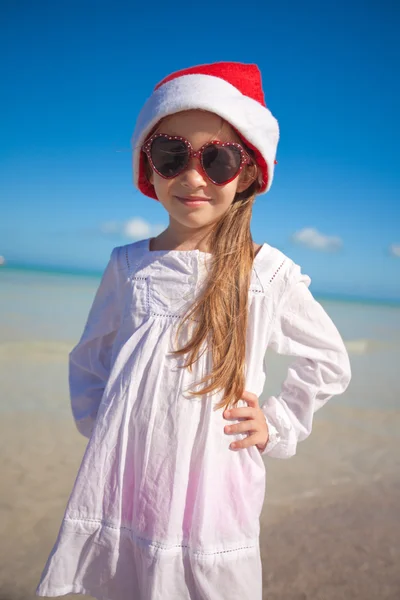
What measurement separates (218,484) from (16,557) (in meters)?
1.77

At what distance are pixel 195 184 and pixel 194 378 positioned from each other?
605mm

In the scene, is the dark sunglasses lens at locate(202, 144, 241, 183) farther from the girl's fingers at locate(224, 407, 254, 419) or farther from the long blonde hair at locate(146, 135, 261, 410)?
the girl's fingers at locate(224, 407, 254, 419)

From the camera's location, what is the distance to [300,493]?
11.5 ft

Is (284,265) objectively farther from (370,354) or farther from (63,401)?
(370,354)

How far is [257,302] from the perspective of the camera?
162 cm

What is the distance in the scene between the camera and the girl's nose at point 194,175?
1.60 m

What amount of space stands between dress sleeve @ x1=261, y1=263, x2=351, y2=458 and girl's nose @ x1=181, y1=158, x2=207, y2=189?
16.3 inches

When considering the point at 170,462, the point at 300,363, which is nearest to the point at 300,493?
the point at 300,363

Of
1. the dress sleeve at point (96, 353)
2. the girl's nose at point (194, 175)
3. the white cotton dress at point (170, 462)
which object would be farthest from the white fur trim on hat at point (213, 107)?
the dress sleeve at point (96, 353)

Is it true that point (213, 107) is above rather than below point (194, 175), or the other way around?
above

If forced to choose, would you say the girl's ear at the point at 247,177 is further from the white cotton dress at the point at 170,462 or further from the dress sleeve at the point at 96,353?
the dress sleeve at the point at 96,353

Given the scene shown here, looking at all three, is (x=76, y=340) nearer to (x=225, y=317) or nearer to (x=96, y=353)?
(x=96, y=353)

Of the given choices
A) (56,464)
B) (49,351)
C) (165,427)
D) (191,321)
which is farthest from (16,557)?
(49,351)

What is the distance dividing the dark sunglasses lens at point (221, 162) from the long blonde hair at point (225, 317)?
0.40 feet
